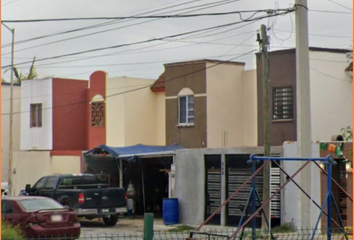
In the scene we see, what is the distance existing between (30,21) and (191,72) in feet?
45.5

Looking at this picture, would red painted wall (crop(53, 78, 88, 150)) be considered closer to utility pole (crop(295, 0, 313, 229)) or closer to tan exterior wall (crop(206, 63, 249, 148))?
tan exterior wall (crop(206, 63, 249, 148))

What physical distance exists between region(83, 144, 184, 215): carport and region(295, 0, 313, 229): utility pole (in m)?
17.3

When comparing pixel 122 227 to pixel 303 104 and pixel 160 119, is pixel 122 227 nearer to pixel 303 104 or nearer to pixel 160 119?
pixel 303 104

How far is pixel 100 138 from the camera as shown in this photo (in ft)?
144

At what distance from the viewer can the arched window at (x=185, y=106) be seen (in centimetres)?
3809

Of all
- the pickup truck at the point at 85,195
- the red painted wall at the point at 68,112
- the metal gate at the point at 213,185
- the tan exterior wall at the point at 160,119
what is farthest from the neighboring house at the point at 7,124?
the metal gate at the point at 213,185

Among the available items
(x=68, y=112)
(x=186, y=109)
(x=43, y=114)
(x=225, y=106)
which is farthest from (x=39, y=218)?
(x=43, y=114)

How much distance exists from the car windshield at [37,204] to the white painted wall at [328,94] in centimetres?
1420

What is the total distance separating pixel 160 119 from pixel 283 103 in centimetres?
1121

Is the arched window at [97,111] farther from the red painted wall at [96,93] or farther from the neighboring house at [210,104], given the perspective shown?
the neighboring house at [210,104]

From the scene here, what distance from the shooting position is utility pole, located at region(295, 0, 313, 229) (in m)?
16.9

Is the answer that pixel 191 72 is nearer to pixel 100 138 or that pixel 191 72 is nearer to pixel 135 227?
pixel 100 138

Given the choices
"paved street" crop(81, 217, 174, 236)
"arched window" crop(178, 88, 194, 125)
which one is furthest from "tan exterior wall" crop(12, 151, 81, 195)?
"paved street" crop(81, 217, 174, 236)

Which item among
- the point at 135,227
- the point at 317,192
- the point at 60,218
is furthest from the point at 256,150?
the point at 60,218
